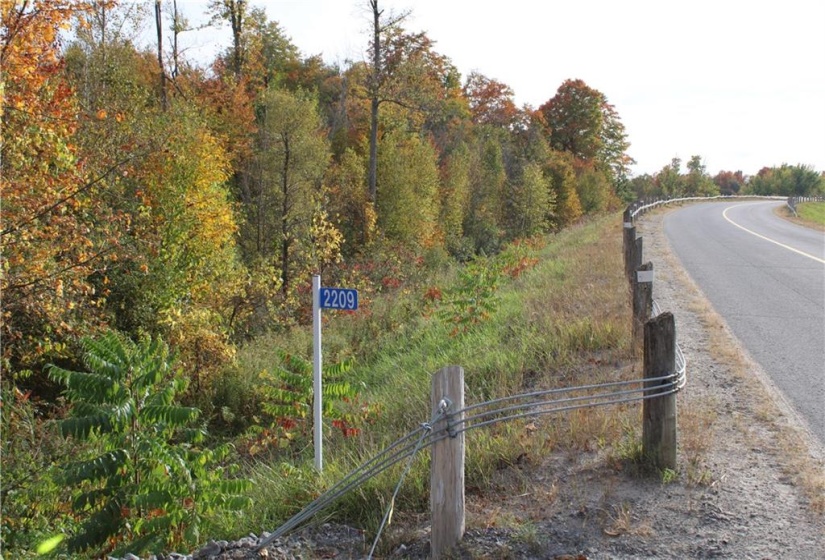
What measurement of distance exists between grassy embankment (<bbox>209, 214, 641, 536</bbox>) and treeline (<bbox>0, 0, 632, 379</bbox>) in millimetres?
4678

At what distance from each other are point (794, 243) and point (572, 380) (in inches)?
713

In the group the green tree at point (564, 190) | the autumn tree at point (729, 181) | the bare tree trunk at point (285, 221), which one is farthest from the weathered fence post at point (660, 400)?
the autumn tree at point (729, 181)

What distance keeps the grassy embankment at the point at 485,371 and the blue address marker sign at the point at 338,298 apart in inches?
52.1

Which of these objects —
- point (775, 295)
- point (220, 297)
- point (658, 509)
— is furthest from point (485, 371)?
point (220, 297)

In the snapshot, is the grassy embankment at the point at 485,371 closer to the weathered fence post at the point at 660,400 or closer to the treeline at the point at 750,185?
the weathered fence post at the point at 660,400

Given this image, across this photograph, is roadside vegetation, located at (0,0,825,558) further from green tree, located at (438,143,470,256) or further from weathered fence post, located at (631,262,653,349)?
green tree, located at (438,143,470,256)

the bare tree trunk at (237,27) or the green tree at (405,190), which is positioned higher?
the bare tree trunk at (237,27)

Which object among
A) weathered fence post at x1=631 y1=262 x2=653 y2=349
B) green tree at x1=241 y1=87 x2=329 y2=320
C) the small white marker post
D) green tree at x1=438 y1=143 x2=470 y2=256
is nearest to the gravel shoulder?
the small white marker post

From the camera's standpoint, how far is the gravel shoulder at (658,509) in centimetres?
429

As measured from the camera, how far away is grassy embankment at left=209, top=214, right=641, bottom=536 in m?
5.29

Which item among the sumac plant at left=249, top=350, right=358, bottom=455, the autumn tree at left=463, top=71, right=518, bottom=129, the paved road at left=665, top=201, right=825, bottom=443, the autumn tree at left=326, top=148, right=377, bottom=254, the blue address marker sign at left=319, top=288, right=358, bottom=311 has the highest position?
the autumn tree at left=463, top=71, right=518, bottom=129

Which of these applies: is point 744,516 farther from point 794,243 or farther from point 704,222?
point 704,222

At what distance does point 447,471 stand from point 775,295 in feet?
34.4

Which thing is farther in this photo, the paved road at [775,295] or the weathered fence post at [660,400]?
the paved road at [775,295]
